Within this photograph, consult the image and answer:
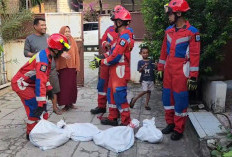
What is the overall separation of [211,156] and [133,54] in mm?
4825

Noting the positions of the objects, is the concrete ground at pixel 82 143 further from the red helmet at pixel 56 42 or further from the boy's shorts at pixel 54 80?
the red helmet at pixel 56 42

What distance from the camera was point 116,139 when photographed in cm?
429

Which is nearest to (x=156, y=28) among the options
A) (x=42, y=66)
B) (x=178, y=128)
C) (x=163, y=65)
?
(x=163, y=65)

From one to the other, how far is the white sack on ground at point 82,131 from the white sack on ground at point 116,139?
144 millimetres

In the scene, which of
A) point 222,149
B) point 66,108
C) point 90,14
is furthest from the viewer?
point 90,14

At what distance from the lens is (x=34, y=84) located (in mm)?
4422

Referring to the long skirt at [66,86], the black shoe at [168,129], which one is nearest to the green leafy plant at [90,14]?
the long skirt at [66,86]

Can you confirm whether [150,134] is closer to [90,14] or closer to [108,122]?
[108,122]

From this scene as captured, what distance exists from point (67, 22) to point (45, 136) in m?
4.52

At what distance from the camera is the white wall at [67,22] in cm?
800

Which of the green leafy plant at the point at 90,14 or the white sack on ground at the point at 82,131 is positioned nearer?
the white sack on ground at the point at 82,131

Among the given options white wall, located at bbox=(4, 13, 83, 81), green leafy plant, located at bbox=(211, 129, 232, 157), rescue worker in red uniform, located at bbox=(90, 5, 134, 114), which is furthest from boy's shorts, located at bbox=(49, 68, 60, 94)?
green leafy plant, located at bbox=(211, 129, 232, 157)

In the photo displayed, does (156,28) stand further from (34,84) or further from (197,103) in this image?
(34,84)

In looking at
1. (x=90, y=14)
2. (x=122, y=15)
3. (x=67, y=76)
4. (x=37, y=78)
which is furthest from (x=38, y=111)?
(x=90, y=14)
